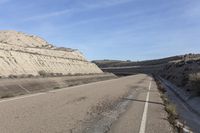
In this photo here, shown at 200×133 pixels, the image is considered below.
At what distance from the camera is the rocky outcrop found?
44938 millimetres

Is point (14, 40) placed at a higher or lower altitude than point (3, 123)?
higher

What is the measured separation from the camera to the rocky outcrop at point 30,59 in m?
44.9

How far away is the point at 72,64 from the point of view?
78.5 m

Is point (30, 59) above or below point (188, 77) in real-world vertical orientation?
above

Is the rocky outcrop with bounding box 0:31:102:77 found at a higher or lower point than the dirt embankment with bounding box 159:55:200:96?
higher

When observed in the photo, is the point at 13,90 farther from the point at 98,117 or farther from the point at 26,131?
the point at 26,131

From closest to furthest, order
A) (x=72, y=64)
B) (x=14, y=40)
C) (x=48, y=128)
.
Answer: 1. (x=48, y=128)
2. (x=72, y=64)
3. (x=14, y=40)

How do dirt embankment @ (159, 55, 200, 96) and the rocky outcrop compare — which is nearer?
dirt embankment @ (159, 55, 200, 96)

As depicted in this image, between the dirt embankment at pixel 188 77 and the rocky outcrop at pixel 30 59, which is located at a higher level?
the rocky outcrop at pixel 30 59

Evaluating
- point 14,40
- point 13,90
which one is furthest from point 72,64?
point 13,90

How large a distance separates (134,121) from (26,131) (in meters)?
4.49

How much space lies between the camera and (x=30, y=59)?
54344mm

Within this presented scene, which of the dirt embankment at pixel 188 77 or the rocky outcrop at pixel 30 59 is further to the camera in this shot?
the rocky outcrop at pixel 30 59

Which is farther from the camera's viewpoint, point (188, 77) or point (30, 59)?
point (30, 59)
